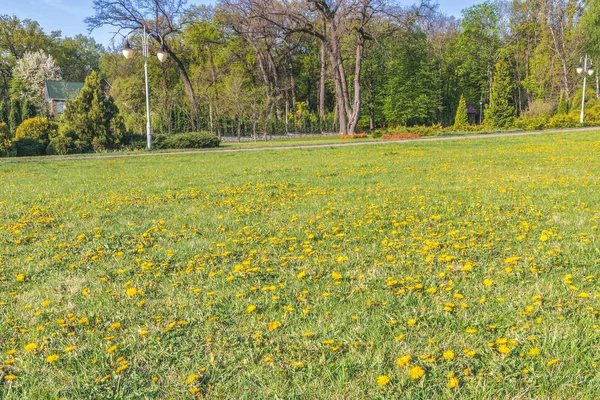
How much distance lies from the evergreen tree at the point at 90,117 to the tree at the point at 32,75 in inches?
1606

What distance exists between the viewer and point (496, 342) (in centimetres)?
246

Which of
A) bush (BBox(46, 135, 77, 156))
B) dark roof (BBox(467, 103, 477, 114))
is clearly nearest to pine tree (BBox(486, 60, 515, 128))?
dark roof (BBox(467, 103, 477, 114))

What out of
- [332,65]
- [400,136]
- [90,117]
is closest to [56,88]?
[332,65]

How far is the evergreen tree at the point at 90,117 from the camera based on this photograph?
21.4 m

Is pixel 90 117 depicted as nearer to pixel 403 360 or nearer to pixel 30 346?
pixel 30 346

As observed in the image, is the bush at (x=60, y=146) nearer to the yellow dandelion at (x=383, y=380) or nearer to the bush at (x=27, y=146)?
the bush at (x=27, y=146)

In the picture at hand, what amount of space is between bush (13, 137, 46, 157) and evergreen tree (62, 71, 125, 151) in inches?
63.4

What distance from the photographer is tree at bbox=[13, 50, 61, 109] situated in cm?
5675

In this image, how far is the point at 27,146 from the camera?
20812mm

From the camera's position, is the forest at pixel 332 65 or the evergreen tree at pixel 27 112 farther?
the evergreen tree at pixel 27 112

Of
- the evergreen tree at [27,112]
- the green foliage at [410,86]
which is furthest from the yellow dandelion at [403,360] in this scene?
the green foliage at [410,86]

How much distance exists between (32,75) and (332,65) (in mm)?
42413

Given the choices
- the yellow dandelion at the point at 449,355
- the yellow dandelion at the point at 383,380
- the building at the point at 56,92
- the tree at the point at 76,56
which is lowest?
the yellow dandelion at the point at 383,380

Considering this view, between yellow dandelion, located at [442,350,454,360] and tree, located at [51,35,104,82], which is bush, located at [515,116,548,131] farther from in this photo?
tree, located at [51,35,104,82]
